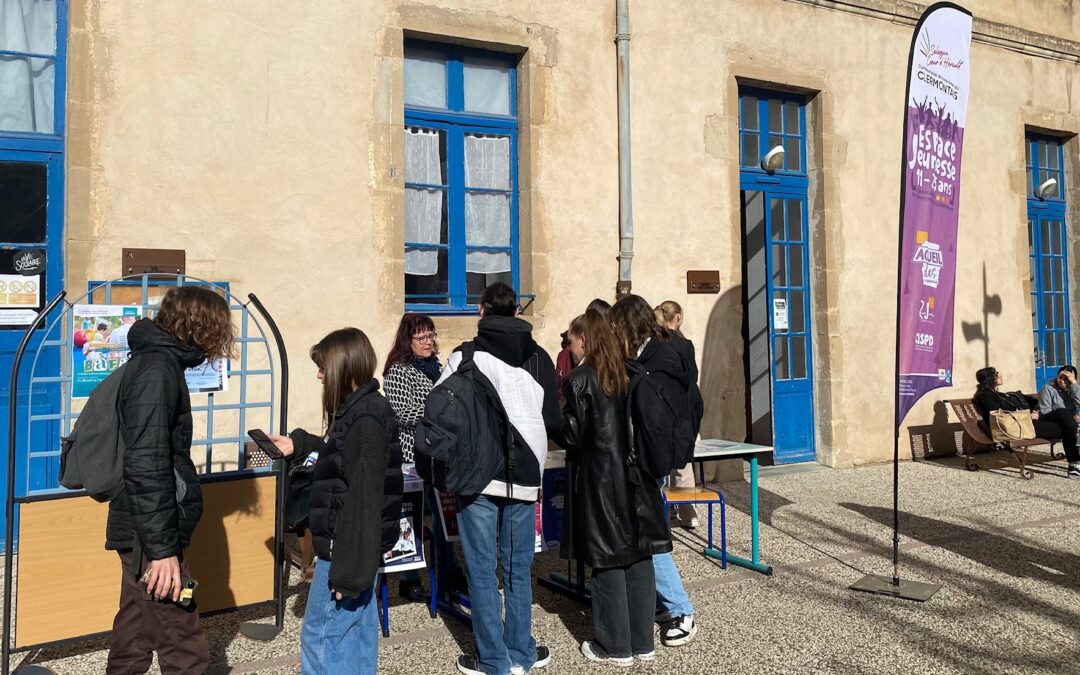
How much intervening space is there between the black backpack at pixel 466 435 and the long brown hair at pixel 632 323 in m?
0.65

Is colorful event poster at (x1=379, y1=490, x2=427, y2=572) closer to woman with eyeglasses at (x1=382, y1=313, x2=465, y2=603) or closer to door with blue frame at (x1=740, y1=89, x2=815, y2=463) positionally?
woman with eyeglasses at (x1=382, y1=313, x2=465, y2=603)

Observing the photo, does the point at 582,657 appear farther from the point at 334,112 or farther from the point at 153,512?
the point at 334,112

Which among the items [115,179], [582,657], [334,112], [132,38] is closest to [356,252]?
[334,112]

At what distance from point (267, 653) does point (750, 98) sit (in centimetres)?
696

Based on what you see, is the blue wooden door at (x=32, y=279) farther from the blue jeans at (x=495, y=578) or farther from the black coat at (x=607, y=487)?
the black coat at (x=607, y=487)

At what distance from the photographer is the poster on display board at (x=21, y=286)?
5.43 m

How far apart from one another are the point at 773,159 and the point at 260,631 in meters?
6.51

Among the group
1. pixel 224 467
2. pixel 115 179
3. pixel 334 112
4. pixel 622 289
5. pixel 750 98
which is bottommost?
pixel 224 467

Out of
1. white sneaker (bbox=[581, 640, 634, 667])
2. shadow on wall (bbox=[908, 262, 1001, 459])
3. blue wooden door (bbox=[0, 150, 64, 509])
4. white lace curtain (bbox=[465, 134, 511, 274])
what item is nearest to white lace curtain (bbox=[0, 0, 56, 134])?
blue wooden door (bbox=[0, 150, 64, 509])

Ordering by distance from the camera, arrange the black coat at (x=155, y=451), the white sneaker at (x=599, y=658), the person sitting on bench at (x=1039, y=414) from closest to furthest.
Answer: the black coat at (x=155, y=451), the white sneaker at (x=599, y=658), the person sitting on bench at (x=1039, y=414)

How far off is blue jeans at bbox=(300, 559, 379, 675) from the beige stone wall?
341 cm

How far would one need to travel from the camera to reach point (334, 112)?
629 cm

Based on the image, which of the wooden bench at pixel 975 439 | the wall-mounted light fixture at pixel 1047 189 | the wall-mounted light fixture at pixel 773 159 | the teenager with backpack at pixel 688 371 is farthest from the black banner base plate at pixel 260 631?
the wall-mounted light fixture at pixel 1047 189

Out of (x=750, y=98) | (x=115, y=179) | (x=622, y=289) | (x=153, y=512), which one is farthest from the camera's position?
(x=750, y=98)
